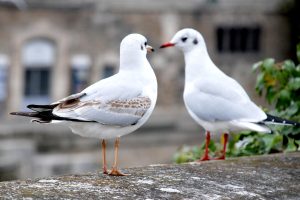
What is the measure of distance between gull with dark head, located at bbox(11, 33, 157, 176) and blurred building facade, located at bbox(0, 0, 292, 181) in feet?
41.5

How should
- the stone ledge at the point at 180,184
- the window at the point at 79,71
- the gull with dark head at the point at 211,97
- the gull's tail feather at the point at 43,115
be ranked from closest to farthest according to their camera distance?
1. the stone ledge at the point at 180,184
2. the gull's tail feather at the point at 43,115
3. the gull with dark head at the point at 211,97
4. the window at the point at 79,71

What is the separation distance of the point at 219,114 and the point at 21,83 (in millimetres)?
13275

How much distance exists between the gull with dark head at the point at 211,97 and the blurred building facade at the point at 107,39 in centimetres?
1197

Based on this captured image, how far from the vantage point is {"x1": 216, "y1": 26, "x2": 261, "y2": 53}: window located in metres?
17.8

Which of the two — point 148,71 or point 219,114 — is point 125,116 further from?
point 219,114

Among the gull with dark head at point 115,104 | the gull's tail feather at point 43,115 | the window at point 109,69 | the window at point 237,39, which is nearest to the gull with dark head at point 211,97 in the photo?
the gull with dark head at point 115,104

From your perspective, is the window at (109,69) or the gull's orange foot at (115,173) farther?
the window at (109,69)

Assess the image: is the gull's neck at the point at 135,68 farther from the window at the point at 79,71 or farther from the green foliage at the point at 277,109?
the window at the point at 79,71

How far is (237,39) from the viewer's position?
703 inches

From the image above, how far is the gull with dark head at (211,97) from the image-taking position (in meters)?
3.63

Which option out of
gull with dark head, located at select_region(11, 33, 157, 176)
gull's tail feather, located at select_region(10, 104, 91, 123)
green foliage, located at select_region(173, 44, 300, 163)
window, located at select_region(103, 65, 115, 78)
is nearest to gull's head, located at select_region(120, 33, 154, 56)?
gull with dark head, located at select_region(11, 33, 157, 176)

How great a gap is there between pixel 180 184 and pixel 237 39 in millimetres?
15220

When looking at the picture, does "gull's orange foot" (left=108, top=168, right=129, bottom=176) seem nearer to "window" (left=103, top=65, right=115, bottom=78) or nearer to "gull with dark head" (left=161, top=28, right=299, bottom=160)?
"gull with dark head" (left=161, top=28, right=299, bottom=160)

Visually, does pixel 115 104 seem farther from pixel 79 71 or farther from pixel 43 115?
pixel 79 71
